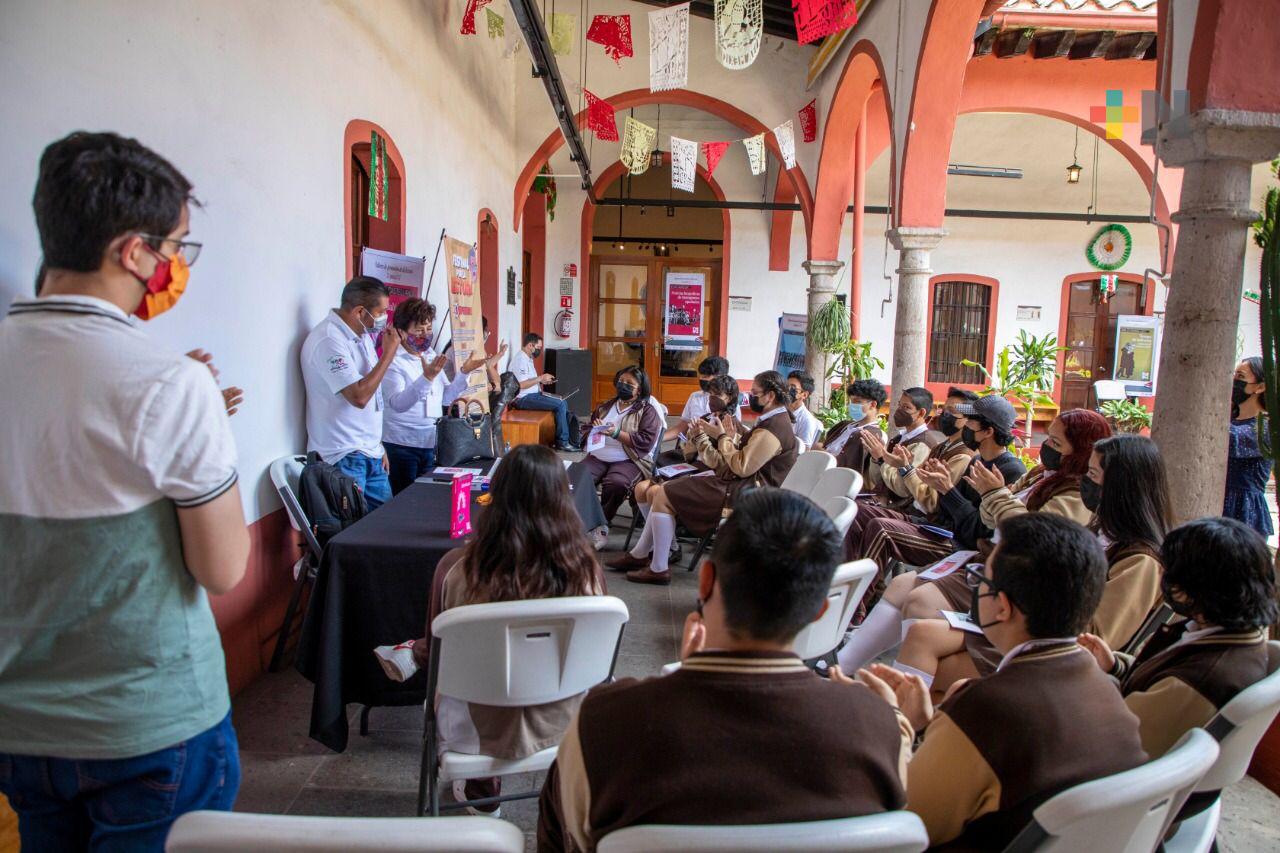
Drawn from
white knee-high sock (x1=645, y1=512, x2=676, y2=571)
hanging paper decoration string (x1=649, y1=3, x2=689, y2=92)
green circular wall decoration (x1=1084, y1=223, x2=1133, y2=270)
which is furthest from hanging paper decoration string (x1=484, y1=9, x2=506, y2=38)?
green circular wall decoration (x1=1084, y1=223, x2=1133, y2=270)

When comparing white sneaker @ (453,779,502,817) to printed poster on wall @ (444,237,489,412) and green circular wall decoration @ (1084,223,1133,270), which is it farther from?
green circular wall decoration @ (1084,223,1133,270)

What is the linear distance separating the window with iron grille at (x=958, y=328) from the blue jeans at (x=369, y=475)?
1204cm

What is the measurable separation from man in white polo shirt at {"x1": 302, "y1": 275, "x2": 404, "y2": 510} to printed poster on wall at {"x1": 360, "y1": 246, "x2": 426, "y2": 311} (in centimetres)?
95

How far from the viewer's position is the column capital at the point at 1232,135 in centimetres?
301

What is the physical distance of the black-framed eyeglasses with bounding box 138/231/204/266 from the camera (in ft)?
3.84

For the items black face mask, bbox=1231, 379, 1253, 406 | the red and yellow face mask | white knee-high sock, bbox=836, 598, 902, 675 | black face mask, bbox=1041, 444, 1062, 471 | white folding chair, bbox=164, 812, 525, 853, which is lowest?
white knee-high sock, bbox=836, 598, 902, 675

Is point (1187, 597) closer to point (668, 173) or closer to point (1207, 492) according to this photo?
point (1207, 492)

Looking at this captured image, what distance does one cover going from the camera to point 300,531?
3.48 m

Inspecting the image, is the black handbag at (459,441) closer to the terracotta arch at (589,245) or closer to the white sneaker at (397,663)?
the white sneaker at (397,663)

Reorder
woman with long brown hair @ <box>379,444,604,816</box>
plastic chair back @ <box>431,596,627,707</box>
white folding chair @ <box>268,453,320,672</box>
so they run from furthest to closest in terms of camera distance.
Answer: white folding chair @ <box>268,453,320,672</box>, woman with long brown hair @ <box>379,444,604,816</box>, plastic chair back @ <box>431,596,627,707</box>

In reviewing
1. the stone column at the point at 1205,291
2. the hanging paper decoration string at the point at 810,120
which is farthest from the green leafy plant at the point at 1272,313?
the hanging paper decoration string at the point at 810,120

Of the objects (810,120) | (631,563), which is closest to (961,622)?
(631,563)

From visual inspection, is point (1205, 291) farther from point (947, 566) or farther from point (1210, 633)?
point (1210, 633)

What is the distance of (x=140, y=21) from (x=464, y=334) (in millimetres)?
4266
